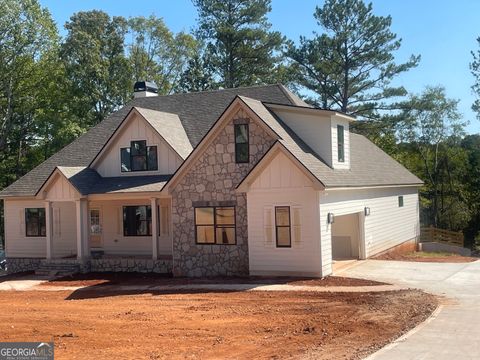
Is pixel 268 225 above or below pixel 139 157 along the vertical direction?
below

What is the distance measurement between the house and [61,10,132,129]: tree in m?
14.9

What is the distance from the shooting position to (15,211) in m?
25.8

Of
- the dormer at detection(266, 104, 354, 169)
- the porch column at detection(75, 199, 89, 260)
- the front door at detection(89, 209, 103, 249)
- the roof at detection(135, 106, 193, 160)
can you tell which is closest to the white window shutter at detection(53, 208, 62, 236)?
the front door at detection(89, 209, 103, 249)

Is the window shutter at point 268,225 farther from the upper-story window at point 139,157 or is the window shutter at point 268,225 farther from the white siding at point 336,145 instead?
the upper-story window at point 139,157

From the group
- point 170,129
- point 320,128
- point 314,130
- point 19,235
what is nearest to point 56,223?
point 19,235

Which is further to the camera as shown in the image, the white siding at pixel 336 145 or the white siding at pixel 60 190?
the white siding at pixel 60 190

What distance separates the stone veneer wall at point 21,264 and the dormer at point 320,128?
12.6m

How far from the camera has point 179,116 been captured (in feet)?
84.8

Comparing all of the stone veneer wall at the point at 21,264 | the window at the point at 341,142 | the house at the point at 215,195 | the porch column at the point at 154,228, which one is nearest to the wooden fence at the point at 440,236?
the house at the point at 215,195

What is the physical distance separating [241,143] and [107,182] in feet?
22.8

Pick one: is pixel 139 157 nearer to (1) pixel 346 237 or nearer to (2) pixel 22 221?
(2) pixel 22 221

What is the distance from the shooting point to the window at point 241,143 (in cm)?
1936

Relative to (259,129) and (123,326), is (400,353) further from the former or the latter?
(259,129)

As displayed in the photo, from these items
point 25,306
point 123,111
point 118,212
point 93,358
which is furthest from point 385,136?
point 93,358
